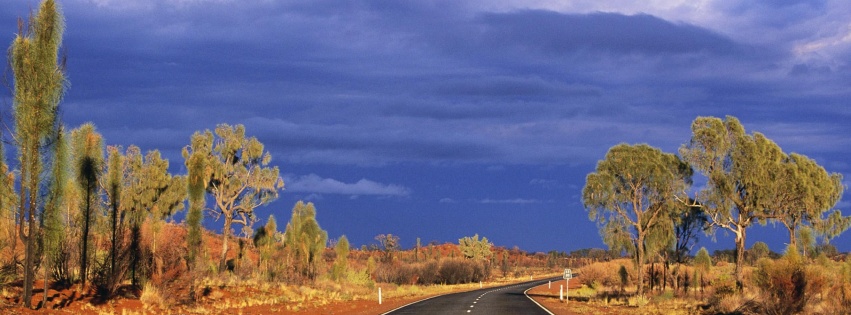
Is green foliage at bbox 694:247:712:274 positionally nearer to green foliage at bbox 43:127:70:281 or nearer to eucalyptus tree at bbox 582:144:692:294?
eucalyptus tree at bbox 582:144:692:294

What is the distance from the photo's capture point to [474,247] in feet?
363

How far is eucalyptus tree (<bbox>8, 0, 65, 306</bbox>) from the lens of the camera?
20656 millimetres

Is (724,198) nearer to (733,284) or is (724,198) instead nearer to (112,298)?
(733,284)

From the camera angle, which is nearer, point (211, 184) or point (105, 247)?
point (105, 247)

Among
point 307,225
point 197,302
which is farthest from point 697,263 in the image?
point 197,302

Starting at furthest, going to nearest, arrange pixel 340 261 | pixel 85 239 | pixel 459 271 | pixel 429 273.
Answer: pixel 459 271, pixel 429 273, pixel 340 261, pixel 85 239

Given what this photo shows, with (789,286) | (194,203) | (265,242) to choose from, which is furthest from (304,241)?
(789,286)

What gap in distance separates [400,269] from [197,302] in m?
51.4

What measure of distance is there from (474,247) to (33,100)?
92862mm

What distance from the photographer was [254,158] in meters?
44.6

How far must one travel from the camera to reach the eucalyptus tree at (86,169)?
86.0 feet

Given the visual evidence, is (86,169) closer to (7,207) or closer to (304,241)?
(7,207)

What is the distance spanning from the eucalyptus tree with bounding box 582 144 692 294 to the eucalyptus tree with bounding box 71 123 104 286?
1021 inches

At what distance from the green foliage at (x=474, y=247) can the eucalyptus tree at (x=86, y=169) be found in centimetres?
8334
